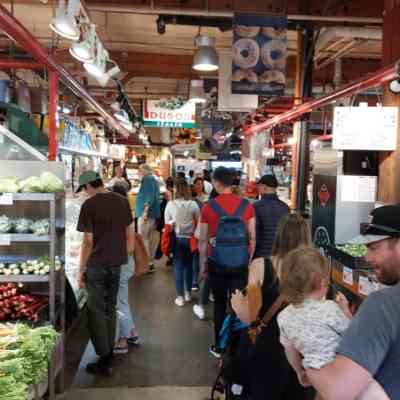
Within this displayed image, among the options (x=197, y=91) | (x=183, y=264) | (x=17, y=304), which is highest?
(x=197, y=91)

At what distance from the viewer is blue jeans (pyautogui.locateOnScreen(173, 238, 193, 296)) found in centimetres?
624

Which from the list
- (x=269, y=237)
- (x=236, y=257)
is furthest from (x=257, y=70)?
(x=236, y=257)

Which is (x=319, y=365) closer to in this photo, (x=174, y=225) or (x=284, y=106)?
(x=174, y=225)

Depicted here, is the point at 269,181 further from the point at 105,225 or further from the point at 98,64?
the point at 98,64

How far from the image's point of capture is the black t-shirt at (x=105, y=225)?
417 cm

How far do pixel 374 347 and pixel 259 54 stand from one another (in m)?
5.02

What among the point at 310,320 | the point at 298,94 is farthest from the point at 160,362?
the point at 298,94

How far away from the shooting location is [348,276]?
3893 millimetres

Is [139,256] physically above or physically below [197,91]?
below

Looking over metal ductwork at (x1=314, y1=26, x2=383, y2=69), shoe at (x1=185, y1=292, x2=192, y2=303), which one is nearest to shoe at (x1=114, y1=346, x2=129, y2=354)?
shoe at (x1=185, y1=292, x2=192, y2=303)

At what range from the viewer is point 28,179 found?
3.74 m

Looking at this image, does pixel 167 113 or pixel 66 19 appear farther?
pixel 167 113

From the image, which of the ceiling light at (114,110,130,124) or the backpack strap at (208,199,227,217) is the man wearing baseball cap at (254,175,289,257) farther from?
the ceiling light at (114,110,130,124)

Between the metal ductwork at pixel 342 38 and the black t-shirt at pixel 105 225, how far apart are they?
443cm
